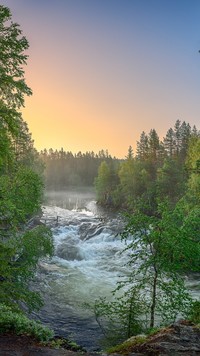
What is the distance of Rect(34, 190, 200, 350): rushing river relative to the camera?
1584 cm

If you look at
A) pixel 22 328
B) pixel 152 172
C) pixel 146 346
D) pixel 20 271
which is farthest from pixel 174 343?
pixel 152 172

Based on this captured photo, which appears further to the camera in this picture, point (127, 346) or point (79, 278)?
point (79, 278)

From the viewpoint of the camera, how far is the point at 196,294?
64.7ft

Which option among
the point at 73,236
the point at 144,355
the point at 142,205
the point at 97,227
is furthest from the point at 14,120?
the point at 97,227

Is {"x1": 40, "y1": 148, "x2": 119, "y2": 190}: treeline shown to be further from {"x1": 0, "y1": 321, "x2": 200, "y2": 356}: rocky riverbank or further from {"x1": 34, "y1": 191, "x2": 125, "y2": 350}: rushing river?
{"x1": 0, "y1": 321, "x2": 200, "y2": 356}: rocky riverbank

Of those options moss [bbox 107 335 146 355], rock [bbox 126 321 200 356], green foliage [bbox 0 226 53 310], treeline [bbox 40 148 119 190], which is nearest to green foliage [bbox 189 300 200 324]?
rock [bbox 126 321 200 356]

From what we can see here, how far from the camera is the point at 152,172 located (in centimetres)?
6950

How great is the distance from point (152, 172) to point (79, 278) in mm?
48911

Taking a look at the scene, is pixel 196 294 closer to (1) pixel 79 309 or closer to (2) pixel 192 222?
(1) pixel 79 309

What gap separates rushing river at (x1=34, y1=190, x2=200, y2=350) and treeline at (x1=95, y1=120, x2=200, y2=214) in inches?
741

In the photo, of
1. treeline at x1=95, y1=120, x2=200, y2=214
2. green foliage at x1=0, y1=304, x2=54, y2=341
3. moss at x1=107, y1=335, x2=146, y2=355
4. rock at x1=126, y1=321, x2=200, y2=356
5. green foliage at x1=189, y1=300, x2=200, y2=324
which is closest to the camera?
rock at x1=126, y1=321, x2=200, y2=356

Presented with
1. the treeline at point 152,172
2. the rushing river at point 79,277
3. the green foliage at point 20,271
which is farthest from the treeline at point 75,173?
the green foliage at point 20,271

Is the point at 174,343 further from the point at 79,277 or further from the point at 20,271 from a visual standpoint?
the point at 79,277

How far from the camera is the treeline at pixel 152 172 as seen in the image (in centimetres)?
5447
